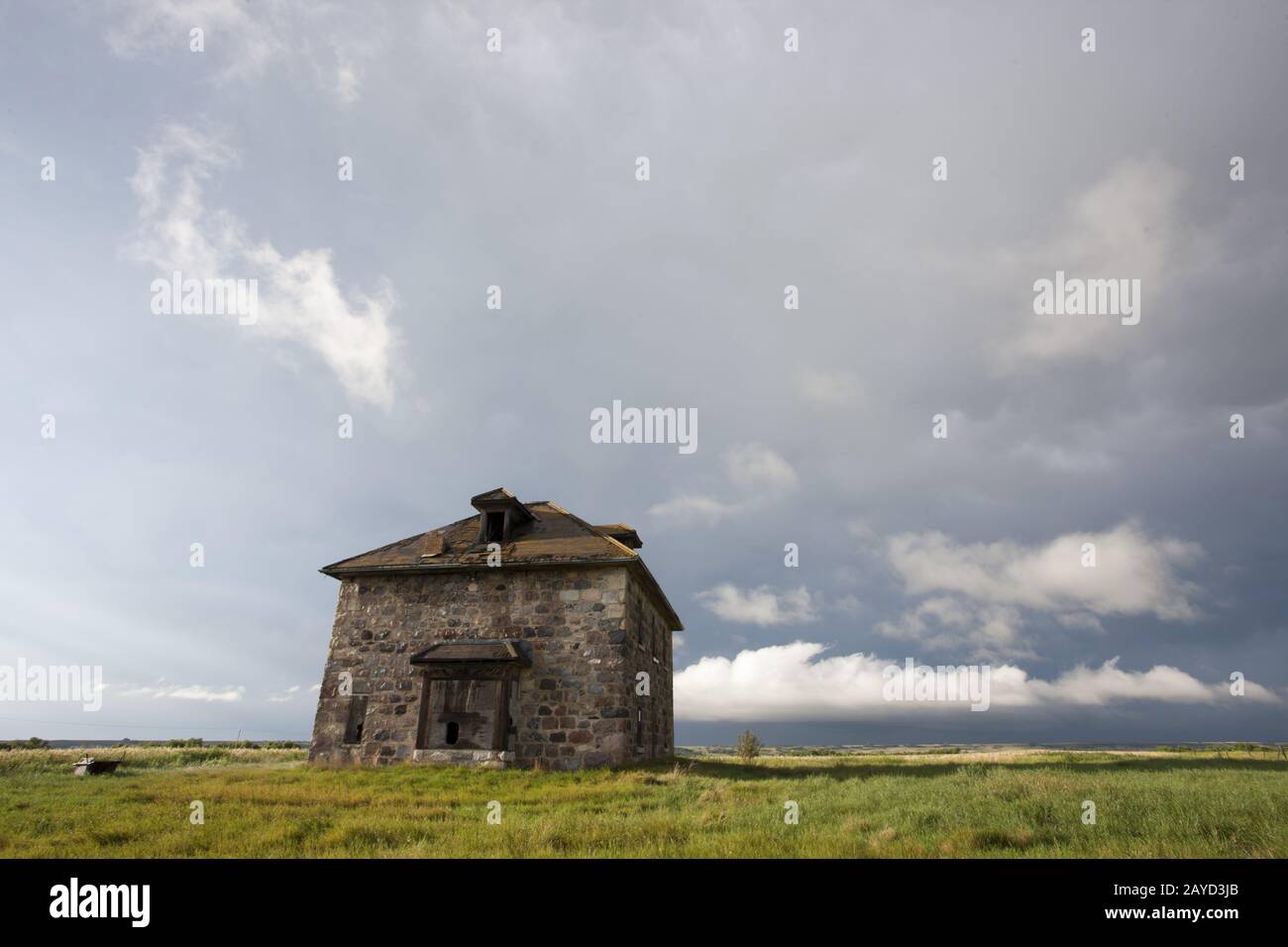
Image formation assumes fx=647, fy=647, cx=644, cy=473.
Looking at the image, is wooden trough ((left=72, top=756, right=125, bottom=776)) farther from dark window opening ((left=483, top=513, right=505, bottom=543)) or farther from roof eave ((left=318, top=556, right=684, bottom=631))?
dark window opening ((left=483, top=513, right=505, bottom=543))

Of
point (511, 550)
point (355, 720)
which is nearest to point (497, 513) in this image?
point (511, 550)

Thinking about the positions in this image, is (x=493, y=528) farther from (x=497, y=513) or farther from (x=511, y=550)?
(x=511, y=550)

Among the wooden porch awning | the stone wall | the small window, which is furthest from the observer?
the small window

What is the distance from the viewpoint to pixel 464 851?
6.53 m

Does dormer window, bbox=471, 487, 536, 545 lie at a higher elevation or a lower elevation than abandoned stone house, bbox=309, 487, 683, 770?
higher

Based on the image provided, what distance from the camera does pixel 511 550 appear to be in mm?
19094

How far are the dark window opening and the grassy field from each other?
7.38m

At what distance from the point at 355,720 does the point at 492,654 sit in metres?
4.59

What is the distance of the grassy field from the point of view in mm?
6578

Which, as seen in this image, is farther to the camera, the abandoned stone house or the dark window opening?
the dark window opening

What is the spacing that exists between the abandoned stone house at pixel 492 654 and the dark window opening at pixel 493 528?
1.7 inches

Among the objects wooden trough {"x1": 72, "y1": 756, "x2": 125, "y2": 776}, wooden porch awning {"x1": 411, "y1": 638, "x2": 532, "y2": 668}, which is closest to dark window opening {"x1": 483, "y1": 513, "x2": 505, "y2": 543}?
wooden porch awning {"x1": 411, "y1": 638, "x2": 532, "y2": 668}
